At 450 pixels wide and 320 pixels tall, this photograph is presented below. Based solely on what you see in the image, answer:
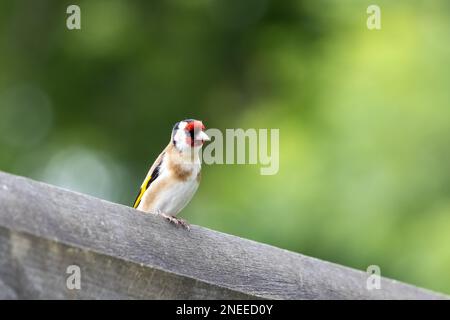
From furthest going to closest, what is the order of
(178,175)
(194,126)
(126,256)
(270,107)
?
(270,107), (194,126), (178,175), (126,256)

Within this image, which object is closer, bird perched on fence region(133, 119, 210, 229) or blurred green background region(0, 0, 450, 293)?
bird perched on fence region(133, 119, 210, 229)

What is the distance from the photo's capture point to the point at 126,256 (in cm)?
219

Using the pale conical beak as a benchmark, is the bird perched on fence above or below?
below

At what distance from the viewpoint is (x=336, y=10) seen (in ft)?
25.7

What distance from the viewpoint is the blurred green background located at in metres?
6.33

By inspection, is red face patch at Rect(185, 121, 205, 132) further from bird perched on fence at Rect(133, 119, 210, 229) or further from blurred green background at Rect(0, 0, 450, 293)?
blurred green background at Rect(0, 0, 450, 293)

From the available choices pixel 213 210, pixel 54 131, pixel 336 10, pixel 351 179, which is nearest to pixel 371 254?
pixel 351 179

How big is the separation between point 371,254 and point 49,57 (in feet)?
14.5

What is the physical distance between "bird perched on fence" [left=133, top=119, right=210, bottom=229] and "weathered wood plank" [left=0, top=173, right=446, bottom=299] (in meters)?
1.65

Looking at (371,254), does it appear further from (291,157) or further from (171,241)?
(171,241)

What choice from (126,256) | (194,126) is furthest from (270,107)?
(126,256)

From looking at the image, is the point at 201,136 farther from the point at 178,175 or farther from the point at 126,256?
the point at 126,256

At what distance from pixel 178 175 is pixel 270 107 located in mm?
3658

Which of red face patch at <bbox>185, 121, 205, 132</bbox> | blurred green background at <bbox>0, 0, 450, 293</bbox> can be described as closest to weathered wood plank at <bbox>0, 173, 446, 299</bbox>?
red face patch at <bbox>185, 121, 205, 132</bbox>
